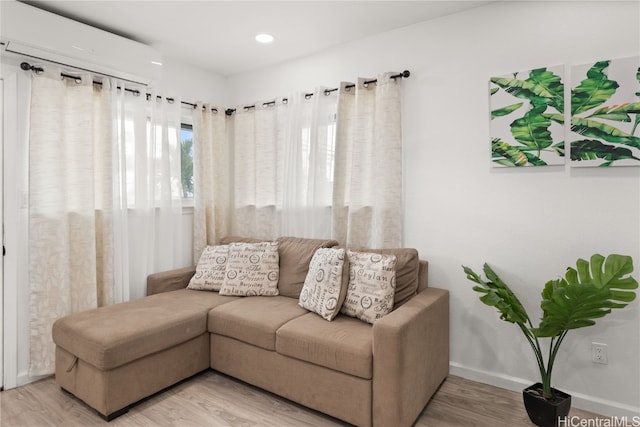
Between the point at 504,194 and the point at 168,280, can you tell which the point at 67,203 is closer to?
the point at 168,280

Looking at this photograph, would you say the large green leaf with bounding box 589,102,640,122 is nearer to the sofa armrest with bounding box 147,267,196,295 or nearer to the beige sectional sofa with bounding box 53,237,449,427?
the beige sectional sofa with bounding box 53,237,449,427

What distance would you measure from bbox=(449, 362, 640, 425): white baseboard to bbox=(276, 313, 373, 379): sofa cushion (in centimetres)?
93

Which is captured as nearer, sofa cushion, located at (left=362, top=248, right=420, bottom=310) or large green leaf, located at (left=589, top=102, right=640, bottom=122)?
large green leaf, located at (left=589, top=102, right=640, bottom=122)

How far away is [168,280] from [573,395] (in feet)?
10.00

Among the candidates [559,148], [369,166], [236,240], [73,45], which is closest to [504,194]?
[559,148]

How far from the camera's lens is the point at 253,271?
303cm

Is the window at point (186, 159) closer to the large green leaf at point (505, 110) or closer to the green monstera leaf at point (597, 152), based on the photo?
the large green leaf at point (505, 110)

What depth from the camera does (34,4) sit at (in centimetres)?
251

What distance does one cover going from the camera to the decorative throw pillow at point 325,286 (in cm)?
242

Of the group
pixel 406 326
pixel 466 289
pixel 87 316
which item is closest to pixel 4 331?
pixel 87 316

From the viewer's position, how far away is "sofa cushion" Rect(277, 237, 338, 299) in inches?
116

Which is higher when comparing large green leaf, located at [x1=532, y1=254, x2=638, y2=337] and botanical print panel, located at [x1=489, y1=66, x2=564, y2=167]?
botanical print panel, located at [x1=489, y1=66, x2=564, y2=167]

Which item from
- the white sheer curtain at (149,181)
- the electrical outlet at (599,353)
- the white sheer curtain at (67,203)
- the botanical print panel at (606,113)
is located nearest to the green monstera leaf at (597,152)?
the botanical print panel at (606,113)

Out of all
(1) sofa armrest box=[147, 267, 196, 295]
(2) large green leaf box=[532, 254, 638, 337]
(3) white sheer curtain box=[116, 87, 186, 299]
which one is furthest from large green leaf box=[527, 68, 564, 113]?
(1) sofa armrest box=[147, 267, 196, 295]
